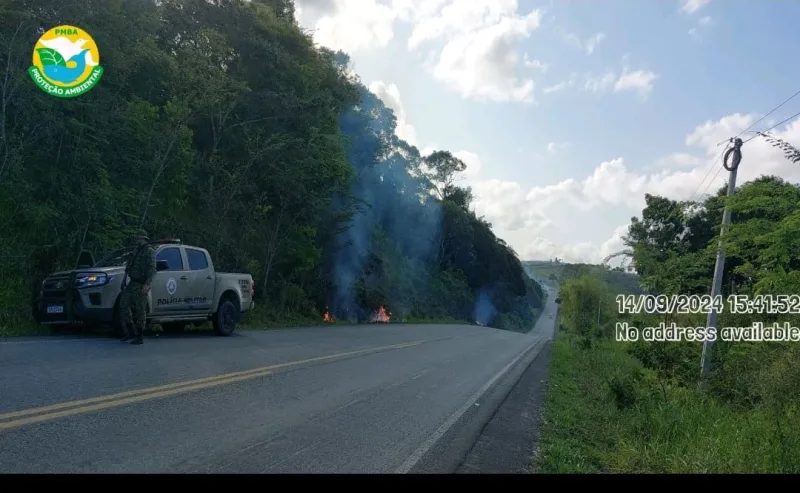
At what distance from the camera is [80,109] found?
14.7 metres

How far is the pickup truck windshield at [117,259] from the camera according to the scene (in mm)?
12516

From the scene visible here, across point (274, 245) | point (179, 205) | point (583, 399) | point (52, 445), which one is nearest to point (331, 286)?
point (274, 245)

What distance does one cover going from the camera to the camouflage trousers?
35.9 feet

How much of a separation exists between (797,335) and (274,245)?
59.2ft

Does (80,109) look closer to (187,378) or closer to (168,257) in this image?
(168,257)

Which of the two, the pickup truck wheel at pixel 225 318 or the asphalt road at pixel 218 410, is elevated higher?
the pickup truck wheel at pixel 225 318

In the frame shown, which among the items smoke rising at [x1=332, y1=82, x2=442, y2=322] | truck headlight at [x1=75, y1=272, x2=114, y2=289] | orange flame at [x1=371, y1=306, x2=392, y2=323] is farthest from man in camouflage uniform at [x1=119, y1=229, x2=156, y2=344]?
orange flame at [x1=371, y1=306, x2=392, y2=323]

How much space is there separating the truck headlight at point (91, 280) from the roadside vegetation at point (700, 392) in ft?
26.8

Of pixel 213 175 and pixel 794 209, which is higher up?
pixel 213 175

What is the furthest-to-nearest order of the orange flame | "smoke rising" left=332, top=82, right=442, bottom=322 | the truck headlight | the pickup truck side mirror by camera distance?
1. the orange flame
2. "smoke rising" left=332, top=82, right=442, bottom=322
3. the pickup truck side mirror
4. the truck headlight

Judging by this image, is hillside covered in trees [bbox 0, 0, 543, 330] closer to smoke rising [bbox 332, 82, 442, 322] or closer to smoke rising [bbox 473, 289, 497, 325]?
smoke rising [bbox 332, 82, 442, 322]

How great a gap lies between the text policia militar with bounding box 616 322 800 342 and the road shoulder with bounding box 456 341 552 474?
14.2 ft

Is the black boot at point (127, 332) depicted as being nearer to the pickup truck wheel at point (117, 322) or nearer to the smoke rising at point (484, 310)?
the pickup truck wheel at point (117, 322)

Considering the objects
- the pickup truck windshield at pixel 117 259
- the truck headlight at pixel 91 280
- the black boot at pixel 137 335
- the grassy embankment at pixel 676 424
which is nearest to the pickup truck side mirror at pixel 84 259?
the pickup truck windshield at pixel 117 259
